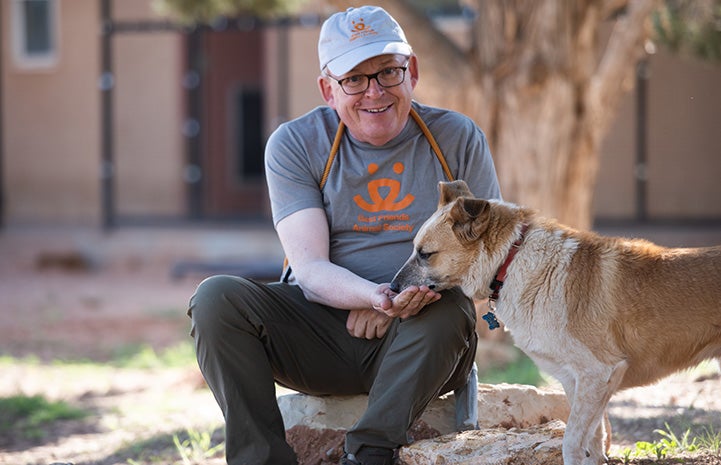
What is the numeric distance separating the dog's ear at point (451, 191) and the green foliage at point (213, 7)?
22.7ft

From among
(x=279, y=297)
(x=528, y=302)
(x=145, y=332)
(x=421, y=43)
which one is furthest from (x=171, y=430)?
(x=145, y=332)

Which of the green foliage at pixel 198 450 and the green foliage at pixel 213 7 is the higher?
the green foliage at pixel 213 7

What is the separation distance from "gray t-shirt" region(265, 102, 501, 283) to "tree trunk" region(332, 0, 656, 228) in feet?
10.8

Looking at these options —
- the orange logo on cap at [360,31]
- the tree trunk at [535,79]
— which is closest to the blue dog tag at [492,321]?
the orange logo on cap at [360,31]

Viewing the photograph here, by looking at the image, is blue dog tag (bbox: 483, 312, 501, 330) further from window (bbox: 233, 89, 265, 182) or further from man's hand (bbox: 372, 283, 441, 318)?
window (bbox: 233, 89, 265, 182)

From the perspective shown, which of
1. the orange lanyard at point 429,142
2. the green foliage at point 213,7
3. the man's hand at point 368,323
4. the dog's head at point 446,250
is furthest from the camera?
the green foliage at point 213,7

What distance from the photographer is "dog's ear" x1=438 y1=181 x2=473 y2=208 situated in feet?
12.6

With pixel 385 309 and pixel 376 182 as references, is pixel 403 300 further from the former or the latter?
Result: pixel 376 182

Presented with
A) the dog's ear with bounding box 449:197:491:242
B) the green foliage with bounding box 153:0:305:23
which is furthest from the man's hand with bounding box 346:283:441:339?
the green foliage with bounding box 153:0:305:23

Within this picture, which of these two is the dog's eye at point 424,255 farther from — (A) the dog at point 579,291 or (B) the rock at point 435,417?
(B) the rock at point 435,417

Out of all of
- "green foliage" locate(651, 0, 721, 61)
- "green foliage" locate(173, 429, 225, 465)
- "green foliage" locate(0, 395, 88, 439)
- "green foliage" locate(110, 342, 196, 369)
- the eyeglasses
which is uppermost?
"green foliage" locate(651, 0, 721, 61)

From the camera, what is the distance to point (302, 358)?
3.95m

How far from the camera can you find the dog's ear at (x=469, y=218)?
145 inches

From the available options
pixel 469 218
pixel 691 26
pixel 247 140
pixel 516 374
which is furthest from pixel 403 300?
pixel 247 140
